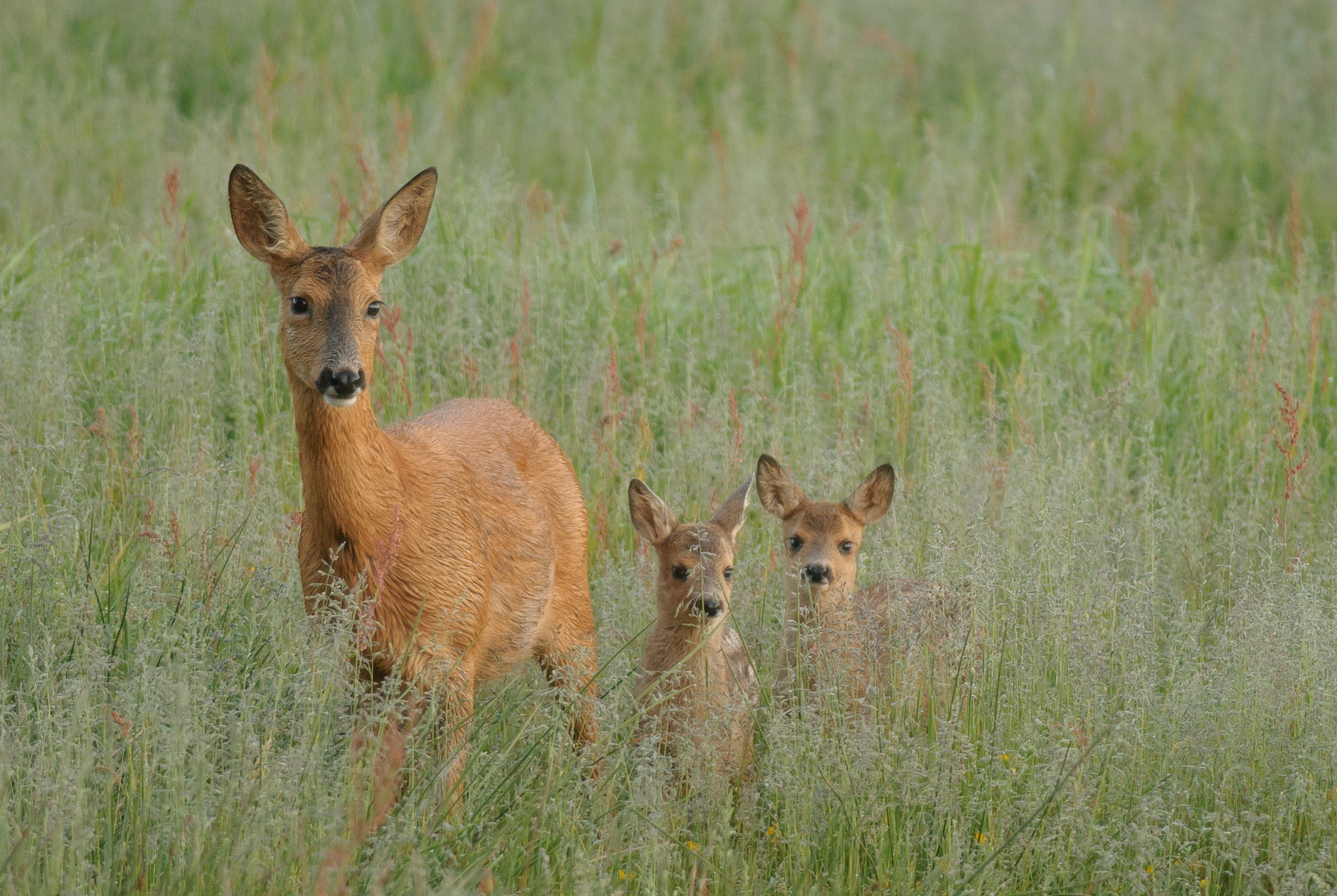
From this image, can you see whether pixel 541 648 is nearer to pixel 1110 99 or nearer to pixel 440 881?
pixel 440 881

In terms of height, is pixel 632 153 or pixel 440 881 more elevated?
pixel 632 153

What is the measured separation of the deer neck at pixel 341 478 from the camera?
164 inches

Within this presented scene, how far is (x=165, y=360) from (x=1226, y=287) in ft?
17.4

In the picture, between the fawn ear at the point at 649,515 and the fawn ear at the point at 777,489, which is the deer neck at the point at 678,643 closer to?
the fawn ear at the point at 649,515

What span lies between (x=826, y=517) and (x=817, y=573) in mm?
332

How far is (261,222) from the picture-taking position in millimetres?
4562

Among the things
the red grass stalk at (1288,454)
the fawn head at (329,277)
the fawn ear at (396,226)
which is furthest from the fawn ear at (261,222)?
the red grass stalk at (1288,454)

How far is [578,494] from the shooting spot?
5395 mm

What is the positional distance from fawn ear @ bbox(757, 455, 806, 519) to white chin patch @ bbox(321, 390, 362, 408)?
5.83 feet

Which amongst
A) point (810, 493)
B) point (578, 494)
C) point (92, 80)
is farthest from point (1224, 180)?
point (92, 80)

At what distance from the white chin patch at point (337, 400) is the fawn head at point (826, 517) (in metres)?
1.73

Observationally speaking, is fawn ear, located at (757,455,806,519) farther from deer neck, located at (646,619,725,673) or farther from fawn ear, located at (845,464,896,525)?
deer neck, located at (646,619,725,673)

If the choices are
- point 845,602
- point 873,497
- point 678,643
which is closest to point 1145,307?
point 873,497

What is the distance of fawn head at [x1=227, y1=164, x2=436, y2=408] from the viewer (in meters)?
4.13
